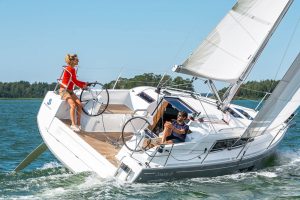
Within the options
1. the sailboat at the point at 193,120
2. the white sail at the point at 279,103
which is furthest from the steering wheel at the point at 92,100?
the white sail at the point at 279,103

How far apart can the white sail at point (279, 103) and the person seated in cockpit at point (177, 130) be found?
1.54 meters

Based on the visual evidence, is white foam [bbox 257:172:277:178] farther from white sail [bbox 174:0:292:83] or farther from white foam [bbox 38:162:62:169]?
white foam [bbox 38:162:62:169]

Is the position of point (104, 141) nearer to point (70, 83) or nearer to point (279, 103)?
point (70, 83)

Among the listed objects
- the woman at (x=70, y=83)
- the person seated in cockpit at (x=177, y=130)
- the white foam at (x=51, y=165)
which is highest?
the person seated in cockpit at (x=177, y=130)

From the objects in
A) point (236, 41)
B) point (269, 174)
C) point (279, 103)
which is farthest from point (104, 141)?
point (236, 41)

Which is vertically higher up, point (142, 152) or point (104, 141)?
point (142, 152)

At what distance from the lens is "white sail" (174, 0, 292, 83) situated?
15422 mm

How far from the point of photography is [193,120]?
1372 centimetres

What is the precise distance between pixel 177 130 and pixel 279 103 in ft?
8.55

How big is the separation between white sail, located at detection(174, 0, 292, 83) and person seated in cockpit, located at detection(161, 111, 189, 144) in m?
2.64

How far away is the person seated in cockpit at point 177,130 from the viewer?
12.8m

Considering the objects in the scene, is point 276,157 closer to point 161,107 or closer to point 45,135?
point 161,107

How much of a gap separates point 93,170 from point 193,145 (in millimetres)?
2248

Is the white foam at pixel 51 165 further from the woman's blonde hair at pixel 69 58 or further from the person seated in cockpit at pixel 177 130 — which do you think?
the person seated in cockpit at pixel 177 130
